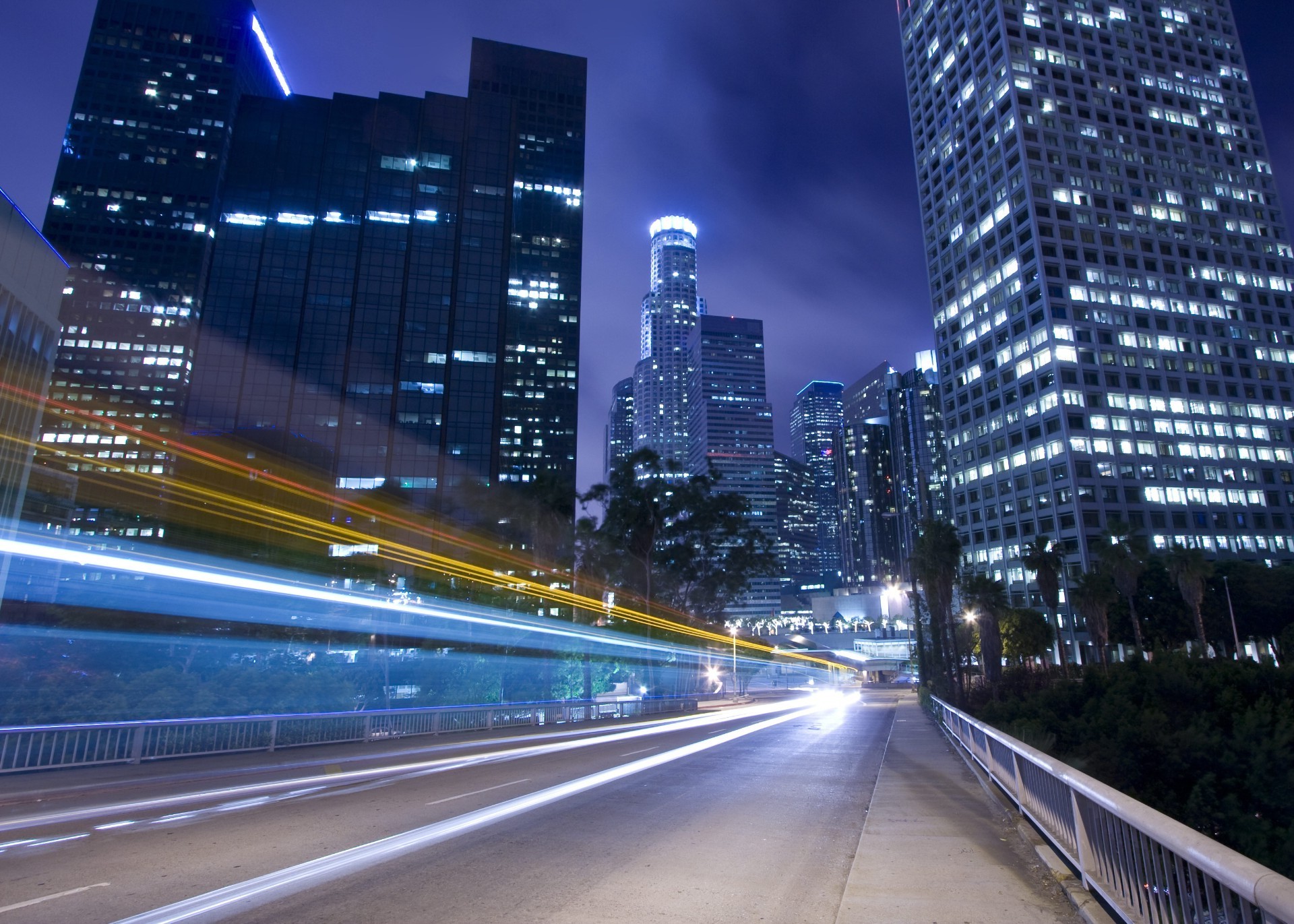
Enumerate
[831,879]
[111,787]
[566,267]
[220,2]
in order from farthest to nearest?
[220,2] → [566,267] → [111,787] → [831,879]

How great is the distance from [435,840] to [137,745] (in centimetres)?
1120

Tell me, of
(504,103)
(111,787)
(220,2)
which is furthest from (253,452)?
(220,2)

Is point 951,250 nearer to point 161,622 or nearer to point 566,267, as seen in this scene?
point 566,267

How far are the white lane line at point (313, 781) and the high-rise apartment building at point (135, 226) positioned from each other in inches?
5921

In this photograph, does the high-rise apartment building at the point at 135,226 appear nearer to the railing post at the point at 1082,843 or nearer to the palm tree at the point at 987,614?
the palm tree at the point at 987,614

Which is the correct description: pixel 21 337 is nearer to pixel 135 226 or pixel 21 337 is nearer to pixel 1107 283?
pixel 1107 283

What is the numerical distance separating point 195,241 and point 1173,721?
199990mm

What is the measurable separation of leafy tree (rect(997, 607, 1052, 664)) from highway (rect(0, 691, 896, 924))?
191ft

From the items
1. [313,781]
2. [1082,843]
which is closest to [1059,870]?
[1082,843]

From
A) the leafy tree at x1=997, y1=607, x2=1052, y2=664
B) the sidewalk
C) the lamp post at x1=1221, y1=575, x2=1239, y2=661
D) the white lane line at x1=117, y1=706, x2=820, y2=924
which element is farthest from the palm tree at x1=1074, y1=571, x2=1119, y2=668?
the white lane line at x1=117, y1=706, x2=820, y2=924

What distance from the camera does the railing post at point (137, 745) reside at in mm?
15305

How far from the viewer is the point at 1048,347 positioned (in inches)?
3964

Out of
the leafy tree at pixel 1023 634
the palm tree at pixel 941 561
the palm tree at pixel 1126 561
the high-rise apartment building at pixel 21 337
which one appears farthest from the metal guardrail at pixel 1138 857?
the leafy tree at pixel 1023 634

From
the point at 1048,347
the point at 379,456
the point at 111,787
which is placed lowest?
the point at 111,787
